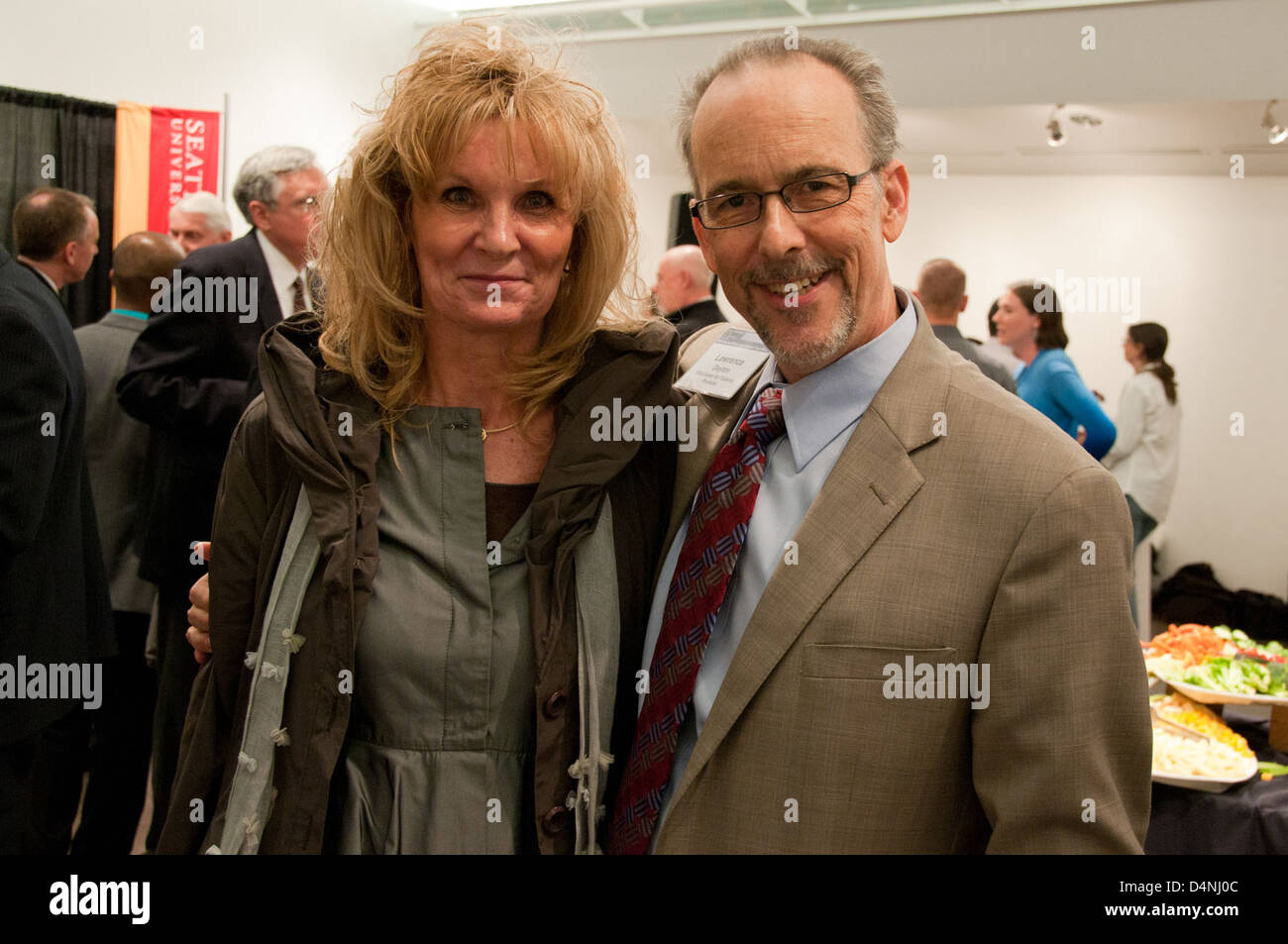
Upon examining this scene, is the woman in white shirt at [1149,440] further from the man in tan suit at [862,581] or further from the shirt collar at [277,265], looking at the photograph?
the man in tan suit at [862,581]

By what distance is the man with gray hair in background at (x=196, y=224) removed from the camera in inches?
174

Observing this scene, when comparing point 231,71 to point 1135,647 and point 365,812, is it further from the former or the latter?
point 1135,647

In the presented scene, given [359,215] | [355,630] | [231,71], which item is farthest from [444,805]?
[231,71]

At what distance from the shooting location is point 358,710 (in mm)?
1490

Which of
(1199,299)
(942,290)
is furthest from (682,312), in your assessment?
(1199,299)

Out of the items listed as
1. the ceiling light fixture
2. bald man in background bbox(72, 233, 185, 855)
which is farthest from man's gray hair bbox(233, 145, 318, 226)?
the ceiling light fixture

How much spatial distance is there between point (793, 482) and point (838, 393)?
140 millimetres

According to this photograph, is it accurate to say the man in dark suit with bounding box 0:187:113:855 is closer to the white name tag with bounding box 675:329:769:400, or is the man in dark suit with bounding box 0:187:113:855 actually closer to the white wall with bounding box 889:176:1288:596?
the white name tag with bounding box 675:329:769:400

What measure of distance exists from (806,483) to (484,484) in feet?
1.57

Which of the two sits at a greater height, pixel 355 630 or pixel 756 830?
pixel 355 630

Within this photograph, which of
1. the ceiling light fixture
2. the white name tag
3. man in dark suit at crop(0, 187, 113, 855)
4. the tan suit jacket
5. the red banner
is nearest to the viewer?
the tan suit jacket

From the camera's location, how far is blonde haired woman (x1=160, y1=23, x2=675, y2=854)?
145 cm

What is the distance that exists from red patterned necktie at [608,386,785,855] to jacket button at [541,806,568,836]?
0.08 metres

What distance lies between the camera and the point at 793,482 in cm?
144
